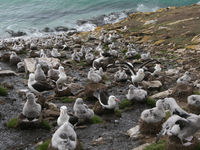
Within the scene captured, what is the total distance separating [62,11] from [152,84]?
178 feet

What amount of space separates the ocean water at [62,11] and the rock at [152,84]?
3615 cm

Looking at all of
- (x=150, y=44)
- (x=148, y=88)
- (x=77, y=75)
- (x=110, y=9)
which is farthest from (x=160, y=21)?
(x=110, y=9)

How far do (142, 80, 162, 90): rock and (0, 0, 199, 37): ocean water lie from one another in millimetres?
36148

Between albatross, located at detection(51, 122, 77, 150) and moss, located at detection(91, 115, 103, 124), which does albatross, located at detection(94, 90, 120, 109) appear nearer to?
moss, located at detection(91, 115, 103, 124)

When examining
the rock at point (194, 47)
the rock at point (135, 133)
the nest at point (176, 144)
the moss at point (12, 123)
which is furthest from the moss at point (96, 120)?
the rock at point (194, 47)

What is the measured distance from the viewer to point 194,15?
2952cm

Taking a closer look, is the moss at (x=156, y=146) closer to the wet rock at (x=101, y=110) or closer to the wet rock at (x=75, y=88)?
the wet rock at (x=101, y=110)

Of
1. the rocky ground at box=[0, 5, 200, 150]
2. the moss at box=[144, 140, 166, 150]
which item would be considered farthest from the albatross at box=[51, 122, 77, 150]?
the moss at box=[144, 140, 166, 150]

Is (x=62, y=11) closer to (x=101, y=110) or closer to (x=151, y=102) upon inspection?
(x=151, y=102)

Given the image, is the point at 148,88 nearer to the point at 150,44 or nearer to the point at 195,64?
the point at 195,64

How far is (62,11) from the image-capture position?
209ft

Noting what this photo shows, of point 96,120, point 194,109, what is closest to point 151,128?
point 194,109

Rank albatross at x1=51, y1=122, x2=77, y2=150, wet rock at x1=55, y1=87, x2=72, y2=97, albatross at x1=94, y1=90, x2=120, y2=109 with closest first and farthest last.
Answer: albatross at x1=51, y1=122, x2=77, y2=150 < albatross at x1=94, y1=90, x2=120, y2=109 < wet rock at x1=55, y1=87, x2=72, y2=97

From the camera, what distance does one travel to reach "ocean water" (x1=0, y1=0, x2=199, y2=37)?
169 feet
